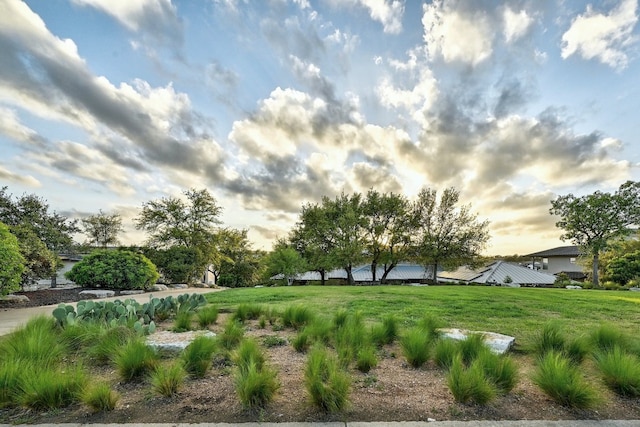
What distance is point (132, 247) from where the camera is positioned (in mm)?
23359

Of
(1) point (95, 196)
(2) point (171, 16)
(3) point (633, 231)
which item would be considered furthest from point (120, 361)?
(3) point (633, 231)

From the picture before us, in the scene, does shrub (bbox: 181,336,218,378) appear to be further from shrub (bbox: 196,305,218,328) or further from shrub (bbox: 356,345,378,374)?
shrub (bbox: 196,305,218,328)

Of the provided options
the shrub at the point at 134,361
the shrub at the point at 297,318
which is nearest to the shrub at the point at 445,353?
the shrub at the point at 297,318

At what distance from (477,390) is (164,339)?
3514 millimetres

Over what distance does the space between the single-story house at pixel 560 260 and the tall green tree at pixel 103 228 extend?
177 ft

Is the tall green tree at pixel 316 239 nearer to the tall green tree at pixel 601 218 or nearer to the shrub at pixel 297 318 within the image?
the tall green tree at pixel 601 218

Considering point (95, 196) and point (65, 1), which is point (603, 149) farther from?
point (95, 196)

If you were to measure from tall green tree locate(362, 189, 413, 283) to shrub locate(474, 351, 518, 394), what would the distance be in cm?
2515

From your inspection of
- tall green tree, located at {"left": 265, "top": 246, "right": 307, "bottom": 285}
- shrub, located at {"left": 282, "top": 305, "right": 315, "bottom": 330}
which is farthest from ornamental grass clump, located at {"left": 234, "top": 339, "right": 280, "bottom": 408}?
tall green tree, located at {"left": 265, "top": 246, "right": 307, "bottom": 285}

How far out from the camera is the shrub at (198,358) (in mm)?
2857

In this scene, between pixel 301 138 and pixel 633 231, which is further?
pixel 633 231

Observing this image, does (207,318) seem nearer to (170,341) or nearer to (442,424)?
(170,341)

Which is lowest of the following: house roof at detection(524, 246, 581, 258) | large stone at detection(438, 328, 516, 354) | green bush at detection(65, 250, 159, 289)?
large stone at detection(438, 328, 516, 354)

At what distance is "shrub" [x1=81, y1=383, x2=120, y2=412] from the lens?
2166 millimetres
